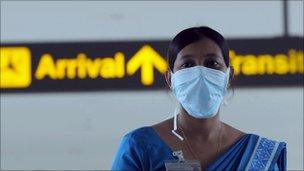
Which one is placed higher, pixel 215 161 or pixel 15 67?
pixel 15 67

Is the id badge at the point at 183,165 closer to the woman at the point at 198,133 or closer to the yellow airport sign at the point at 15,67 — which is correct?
the woman at the point at 198,133

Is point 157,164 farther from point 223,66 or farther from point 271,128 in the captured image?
point 271,128

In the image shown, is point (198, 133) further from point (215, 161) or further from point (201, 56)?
point (201, 56)

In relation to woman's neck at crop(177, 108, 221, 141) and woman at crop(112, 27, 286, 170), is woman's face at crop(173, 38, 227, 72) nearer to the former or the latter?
woman at crop(112, 27, 286, 170)

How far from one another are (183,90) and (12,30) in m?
0.86

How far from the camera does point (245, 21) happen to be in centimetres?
212

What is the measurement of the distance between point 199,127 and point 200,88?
10 cm

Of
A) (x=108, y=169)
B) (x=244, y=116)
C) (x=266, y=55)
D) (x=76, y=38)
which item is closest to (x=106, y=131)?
(x=108, y=169)

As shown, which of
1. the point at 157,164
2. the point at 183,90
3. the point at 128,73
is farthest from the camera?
the point at 128,73

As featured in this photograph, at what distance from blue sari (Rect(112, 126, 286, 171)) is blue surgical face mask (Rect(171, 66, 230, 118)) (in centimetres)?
11

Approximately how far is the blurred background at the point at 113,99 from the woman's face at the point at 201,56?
2.07ft

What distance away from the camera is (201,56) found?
4.80ft

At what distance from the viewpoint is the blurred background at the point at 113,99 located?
82.9 inches

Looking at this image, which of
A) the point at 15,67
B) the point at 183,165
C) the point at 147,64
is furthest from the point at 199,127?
the point at 15,67
